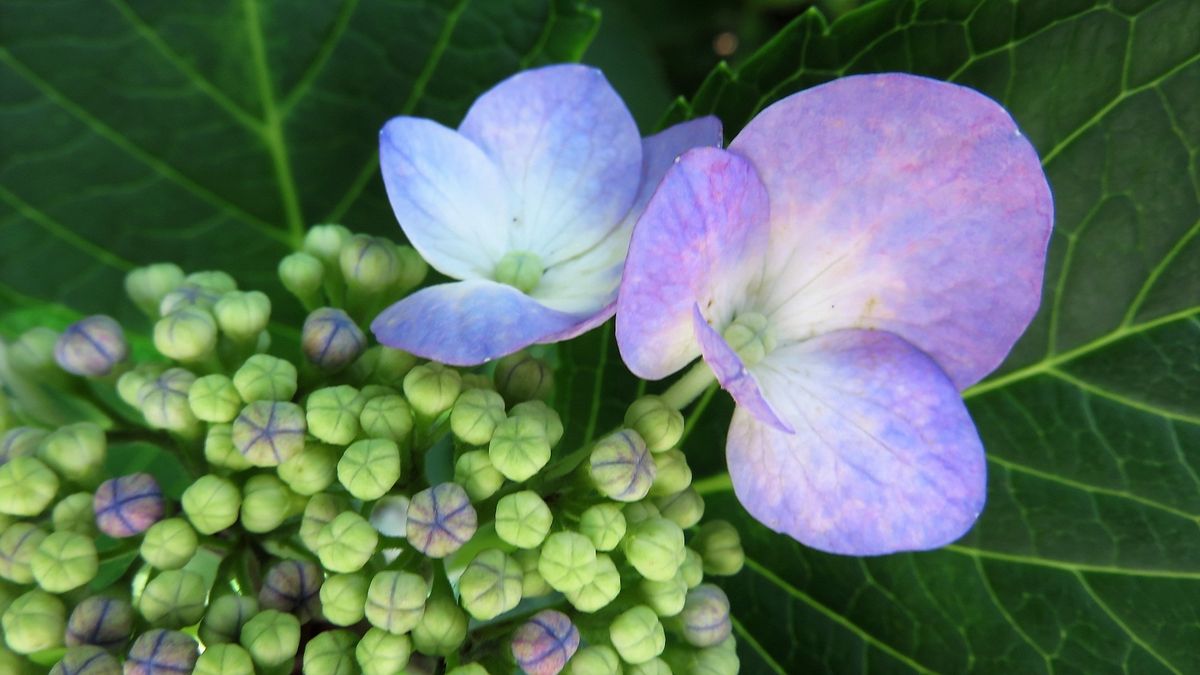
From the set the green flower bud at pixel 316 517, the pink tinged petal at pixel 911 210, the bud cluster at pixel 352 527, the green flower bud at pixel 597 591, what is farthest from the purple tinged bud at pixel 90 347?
the pink tinged petal at pixel 911 210

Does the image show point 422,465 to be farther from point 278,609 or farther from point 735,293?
point 735,293

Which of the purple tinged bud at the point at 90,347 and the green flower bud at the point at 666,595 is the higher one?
the purple tinged bud at the point at 90,347

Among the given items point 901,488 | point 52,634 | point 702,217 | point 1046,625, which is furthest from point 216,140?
point 1046,625

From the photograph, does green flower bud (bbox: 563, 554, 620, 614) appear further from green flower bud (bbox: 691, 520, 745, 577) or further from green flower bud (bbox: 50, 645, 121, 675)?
green flower bud (bbox: 50, 645, 121, 675)

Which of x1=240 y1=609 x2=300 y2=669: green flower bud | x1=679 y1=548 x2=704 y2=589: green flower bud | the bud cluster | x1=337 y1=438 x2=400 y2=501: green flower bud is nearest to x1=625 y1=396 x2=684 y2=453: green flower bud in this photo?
the bud cluster

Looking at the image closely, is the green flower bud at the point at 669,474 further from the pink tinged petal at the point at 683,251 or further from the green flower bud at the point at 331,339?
the green flower bud at the point at 331,339

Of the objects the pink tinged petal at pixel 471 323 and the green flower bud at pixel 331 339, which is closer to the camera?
the pink tinged petal at pixel 471 323

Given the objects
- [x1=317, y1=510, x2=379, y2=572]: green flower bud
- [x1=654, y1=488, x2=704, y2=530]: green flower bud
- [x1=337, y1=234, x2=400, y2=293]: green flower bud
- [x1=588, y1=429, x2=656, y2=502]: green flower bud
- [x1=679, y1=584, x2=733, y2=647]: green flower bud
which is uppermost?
[x1=337, y1=234, x2=400, y2=293]: green flower bud

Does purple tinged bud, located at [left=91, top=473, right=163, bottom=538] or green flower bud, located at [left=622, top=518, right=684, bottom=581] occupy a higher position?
green flower bud, located at [left=622, top=518, right=684, bottom=581]
